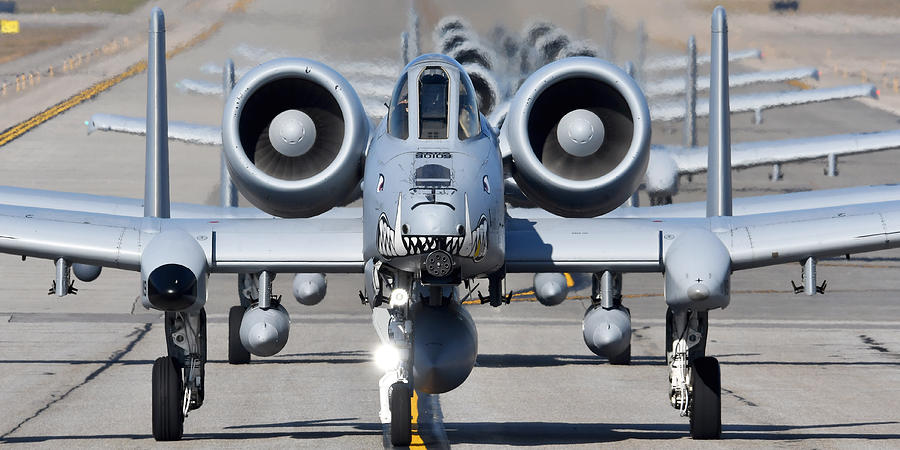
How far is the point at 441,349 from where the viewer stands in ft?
46.5

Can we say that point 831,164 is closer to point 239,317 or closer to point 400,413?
point 239,317

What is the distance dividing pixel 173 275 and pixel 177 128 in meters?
28.3

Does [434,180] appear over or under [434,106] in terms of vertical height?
under

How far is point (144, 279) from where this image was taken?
14.3 m

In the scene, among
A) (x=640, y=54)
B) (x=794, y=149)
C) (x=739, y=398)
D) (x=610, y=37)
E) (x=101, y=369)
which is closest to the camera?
(x=739, y=398)

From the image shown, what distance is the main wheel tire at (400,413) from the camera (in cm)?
1367

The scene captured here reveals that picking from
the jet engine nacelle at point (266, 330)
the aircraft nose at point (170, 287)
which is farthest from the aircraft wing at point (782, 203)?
the aircraft nose at point (170, 287)

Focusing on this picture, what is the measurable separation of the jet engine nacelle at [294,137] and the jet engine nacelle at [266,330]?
1.12 m

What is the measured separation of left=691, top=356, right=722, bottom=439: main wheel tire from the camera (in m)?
15.1

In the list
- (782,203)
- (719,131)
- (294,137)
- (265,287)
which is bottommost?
(265,287)

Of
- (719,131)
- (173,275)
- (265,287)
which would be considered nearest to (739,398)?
(719,131)

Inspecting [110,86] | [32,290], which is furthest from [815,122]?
[32,290]

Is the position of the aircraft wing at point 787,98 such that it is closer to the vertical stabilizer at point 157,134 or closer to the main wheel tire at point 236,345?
the main wheel tire at point 236,345

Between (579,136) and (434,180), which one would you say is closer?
(434,180)
